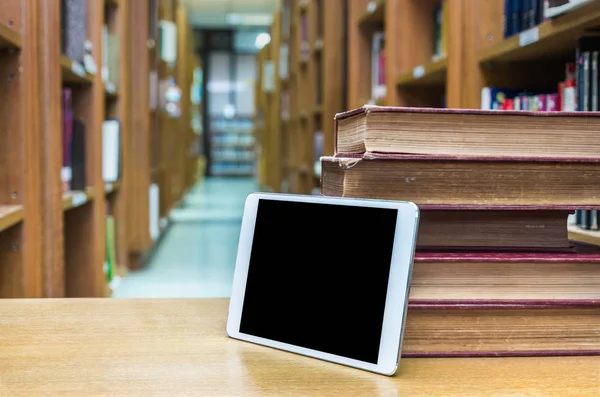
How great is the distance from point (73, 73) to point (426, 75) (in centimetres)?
124

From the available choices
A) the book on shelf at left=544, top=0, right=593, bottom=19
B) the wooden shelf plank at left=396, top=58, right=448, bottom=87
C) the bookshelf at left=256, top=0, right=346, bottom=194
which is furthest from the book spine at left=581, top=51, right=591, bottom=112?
the bookshelf at left=256, top=0, right=346, bottom=194

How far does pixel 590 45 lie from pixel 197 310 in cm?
108

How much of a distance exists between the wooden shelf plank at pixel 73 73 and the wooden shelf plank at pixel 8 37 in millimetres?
446

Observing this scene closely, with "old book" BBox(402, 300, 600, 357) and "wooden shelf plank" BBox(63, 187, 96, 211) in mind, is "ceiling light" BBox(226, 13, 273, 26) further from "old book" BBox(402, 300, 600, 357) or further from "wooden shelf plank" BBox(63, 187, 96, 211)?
"old book" BBox(402, 300, 600, 357)

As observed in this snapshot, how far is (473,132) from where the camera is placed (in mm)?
791

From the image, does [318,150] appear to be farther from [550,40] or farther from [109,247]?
[550,40]

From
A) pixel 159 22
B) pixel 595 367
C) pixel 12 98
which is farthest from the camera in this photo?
pixel 159 22

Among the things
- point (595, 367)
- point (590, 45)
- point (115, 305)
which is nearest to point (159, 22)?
point (590, 45)

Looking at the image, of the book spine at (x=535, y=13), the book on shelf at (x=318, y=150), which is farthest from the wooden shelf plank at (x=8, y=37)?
the book on shelf at (x=318, y=150)

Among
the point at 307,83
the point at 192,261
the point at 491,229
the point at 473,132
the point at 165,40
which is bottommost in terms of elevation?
the point at 192,261

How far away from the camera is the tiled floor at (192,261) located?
395 cm

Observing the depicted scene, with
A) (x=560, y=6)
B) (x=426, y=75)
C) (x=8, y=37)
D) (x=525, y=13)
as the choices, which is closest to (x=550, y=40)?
(x=560, y=6)

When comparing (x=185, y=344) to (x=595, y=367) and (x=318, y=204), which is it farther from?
(x=595, y=367)

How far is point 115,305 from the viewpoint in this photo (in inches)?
39.6
